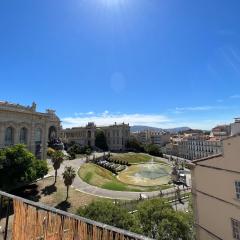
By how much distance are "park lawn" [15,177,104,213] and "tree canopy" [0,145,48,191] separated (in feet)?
13.8

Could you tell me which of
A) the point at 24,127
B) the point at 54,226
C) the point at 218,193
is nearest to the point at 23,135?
the point at 24,127

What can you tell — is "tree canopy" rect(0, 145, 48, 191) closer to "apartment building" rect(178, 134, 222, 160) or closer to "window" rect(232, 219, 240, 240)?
"window" rect(232, 219, 240, 240)

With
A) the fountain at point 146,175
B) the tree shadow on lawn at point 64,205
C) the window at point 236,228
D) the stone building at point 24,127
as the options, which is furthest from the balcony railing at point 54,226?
the fountain at point 146,175

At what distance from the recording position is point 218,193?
23.8 meters

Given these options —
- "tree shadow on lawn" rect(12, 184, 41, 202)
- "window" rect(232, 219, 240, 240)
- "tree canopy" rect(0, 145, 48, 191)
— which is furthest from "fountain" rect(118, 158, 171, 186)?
"window" rect(232, 219, 240, 240)

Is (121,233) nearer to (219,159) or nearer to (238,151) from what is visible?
(238,151)

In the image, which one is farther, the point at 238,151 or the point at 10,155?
the point at 10,155

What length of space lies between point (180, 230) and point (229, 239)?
786 centimetres

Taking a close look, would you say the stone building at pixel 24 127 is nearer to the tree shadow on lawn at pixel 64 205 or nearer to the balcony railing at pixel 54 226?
the tree shadow on lawn at pixel 64 205

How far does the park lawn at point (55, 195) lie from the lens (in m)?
48.9

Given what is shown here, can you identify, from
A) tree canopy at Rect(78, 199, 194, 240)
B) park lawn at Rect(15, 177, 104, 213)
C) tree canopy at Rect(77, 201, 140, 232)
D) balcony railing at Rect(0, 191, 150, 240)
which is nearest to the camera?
balcony railing at Rect(0, 191, 150, 240)

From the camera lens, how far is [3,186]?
1843 inches

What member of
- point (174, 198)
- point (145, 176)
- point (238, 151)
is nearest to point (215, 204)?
point (238, 151)

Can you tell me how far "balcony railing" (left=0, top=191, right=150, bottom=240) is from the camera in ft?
15.2
